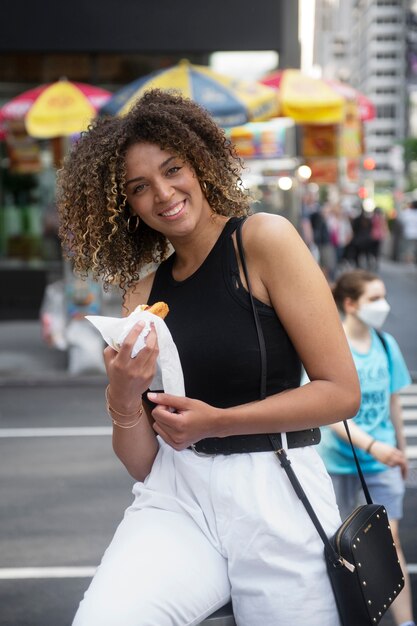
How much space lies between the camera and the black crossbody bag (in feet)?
7.72

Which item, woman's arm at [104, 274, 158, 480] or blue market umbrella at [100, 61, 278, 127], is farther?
blue market umbrella at [100, 61, 278, 127]

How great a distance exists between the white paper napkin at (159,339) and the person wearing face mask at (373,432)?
6.25 feet

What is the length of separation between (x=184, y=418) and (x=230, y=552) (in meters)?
0.36

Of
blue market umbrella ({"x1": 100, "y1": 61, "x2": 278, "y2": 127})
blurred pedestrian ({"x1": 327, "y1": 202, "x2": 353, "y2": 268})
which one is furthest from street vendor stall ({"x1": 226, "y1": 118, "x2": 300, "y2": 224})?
blurred pedestrian ({"x1": 327, "y1": 202, "x2": 353, "y2": 268})

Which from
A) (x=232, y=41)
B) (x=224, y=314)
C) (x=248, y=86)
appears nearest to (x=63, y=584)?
(x=224, y=314)

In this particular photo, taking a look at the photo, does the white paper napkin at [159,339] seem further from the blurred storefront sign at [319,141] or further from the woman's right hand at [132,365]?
the blurred storefront sign at [319,141]

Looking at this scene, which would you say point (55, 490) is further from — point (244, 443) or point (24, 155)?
point (24, 155)

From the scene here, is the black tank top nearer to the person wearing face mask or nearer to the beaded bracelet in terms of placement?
the beaded bracelet

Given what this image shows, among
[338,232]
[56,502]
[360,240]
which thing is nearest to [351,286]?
[56,502]

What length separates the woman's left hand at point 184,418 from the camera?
7.55 feet

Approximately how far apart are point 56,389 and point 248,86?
4326 mm

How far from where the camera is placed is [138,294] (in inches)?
107

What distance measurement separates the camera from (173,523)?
242 centimetres

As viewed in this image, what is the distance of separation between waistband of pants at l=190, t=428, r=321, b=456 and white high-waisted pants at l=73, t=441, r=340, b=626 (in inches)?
0.7
